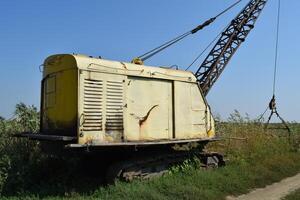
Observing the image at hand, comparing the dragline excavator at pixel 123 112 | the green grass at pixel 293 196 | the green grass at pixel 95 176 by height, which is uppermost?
the dragline excavator at pixel 123 112

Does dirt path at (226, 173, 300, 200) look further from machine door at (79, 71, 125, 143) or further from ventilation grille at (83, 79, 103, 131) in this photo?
ventilation grille at (83, 79, 103, 131)

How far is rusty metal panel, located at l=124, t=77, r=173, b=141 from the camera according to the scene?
10461mm

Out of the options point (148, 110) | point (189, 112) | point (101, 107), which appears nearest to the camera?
point (101, 107)

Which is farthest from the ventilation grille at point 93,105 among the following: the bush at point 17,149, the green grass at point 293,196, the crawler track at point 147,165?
the green grass at point 293,196

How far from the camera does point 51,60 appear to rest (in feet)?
34.8

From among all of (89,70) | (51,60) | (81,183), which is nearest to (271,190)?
(81,183)

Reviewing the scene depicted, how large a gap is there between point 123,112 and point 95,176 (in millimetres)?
2175

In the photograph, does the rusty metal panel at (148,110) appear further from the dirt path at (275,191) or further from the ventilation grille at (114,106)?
the dirt path at (275,191)

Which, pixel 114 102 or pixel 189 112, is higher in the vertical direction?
pixel 114 102

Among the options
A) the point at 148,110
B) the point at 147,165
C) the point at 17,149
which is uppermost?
the point at 148,110

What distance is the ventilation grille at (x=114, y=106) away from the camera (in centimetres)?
994

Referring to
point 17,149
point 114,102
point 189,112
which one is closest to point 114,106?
point 114,102

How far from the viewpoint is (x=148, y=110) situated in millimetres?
10914

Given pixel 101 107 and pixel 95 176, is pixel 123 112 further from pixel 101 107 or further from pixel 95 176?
pixel 95 176
